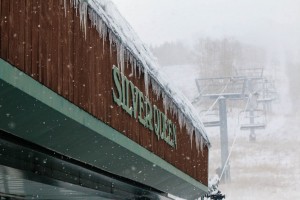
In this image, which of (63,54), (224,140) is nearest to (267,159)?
(224,140)

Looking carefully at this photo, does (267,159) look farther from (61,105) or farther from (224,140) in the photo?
(61,105)

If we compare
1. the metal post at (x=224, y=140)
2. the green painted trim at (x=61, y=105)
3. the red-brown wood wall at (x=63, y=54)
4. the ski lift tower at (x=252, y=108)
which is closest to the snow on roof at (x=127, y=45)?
the red-brown wood wall at (x=63, y=54)

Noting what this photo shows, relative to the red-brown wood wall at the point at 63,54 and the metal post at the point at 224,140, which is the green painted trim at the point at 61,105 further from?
the metal post at the point at 224,140

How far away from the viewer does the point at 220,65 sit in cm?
11888

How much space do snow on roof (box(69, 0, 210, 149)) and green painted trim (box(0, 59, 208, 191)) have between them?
0.99 meters

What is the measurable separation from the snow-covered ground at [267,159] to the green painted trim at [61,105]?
1293 inches

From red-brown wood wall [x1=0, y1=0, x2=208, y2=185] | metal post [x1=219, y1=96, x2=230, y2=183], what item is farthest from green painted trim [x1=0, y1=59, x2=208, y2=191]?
metal post [x1=219, y1=96, x2=230, y2=183]

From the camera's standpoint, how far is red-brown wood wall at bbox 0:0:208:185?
5023mm

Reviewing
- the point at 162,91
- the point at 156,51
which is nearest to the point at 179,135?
the point at 162,91

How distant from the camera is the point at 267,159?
67438 mm

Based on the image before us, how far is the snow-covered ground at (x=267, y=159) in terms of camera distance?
5083 centimetres

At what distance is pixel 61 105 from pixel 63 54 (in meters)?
0.56

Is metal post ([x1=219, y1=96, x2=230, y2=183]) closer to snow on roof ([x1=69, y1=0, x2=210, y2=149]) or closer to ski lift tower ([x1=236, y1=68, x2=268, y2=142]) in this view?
Answer: ski lift tower ([x1=236, y1=68, x2=268, y2=142])

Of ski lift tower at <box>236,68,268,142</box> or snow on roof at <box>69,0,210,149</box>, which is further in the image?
ski lift tower at <box>236,68,268,142</box>
